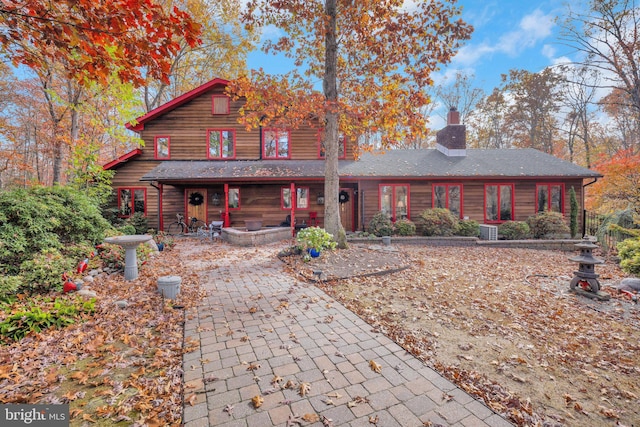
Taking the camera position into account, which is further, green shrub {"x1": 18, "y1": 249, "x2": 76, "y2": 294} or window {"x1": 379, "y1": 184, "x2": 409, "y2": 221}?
window {"x1": 379, "y1": 184, "x2": 409, "y2": 221}

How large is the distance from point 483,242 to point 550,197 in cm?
578

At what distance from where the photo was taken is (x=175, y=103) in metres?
13.8

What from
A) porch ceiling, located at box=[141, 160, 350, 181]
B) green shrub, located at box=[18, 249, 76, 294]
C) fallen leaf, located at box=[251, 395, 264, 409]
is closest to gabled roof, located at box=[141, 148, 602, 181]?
porch ceiling, located at box=[141, 160, 350, 181]

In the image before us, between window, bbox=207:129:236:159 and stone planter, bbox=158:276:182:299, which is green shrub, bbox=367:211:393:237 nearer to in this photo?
window, bbox=207:129:236:159

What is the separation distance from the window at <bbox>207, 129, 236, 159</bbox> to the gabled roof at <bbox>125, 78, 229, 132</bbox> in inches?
80.4

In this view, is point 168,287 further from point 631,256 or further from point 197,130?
point 197,130

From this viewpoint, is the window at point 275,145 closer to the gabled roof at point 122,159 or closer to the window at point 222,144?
the window at point 222,144

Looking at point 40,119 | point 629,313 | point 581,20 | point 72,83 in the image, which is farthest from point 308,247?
point 40,119

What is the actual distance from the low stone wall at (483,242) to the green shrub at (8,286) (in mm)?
9092

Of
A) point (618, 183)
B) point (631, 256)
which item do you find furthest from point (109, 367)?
point (618, 183)

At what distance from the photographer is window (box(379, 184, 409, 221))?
13625 mm

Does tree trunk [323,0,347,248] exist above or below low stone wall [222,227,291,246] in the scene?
above

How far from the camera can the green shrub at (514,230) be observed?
1229 centimetres

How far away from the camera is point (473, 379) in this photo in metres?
2.71
